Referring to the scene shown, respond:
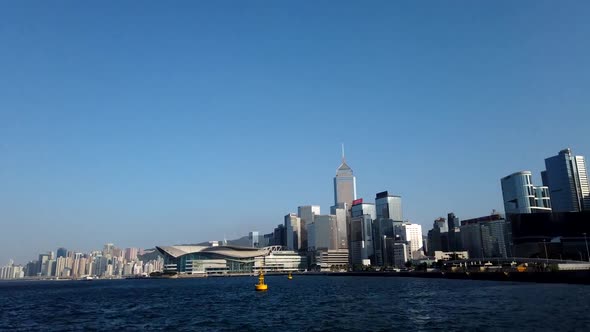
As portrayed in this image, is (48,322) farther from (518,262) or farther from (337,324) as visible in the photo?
(518,262)

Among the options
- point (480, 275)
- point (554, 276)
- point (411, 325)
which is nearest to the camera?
point (411, 325)

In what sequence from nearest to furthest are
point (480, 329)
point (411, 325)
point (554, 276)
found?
point (480, 329) < point (411, 325) < point (554, 276)

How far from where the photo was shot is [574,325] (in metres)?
43.0

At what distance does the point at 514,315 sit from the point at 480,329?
10.7 meters

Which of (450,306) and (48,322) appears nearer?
(48,322)

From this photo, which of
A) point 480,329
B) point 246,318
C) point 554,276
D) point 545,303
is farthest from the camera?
point 554,276

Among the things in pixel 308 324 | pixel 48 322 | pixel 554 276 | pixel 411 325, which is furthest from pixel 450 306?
pixel 554 276

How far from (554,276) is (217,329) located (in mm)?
92085

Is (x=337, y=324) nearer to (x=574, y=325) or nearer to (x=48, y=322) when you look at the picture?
(x=574, y=325)

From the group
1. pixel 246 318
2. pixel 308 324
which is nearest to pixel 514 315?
pixel 308 324

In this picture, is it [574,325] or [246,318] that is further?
[246,318]

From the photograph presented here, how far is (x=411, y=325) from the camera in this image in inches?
1864

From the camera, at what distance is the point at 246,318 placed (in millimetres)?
56156

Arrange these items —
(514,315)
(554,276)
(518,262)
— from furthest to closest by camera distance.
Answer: (518,262), (554,276), (514,315)
